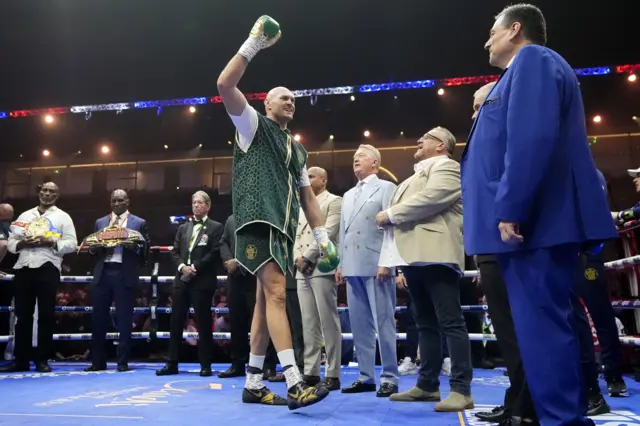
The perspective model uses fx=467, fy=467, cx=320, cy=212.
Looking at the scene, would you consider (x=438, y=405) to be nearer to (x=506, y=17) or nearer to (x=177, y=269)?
(x=506, y=17)

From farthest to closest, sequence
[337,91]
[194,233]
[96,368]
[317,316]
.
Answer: [337,91] → [194,233] → [96,368] → [317,316]

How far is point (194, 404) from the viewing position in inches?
93.3

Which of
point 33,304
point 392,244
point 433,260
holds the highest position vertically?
point 392,244

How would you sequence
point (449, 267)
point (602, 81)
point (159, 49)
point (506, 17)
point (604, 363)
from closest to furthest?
1. point (506, 17)
2. point (449, 267)
3. point (604, 363)
4. point (159, 49)
5. point (602, 81)

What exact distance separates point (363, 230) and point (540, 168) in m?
1.80

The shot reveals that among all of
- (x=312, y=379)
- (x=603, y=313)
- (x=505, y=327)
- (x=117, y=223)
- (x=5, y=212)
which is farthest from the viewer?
(x=5, y=212)

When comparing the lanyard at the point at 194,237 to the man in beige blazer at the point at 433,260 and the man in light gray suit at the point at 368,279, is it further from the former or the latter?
the man in beige blazer at the point at 433,260

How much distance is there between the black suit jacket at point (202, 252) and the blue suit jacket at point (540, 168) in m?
3.13

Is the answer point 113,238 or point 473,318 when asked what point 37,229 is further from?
point 473,318

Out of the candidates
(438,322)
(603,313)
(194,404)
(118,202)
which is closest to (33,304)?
(118,202)

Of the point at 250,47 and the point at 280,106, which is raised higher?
the point at 250,47

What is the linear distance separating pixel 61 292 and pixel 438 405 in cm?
664

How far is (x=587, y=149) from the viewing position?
4.37 ft

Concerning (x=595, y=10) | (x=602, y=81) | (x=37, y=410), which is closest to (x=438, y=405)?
(x=37, y=410)
